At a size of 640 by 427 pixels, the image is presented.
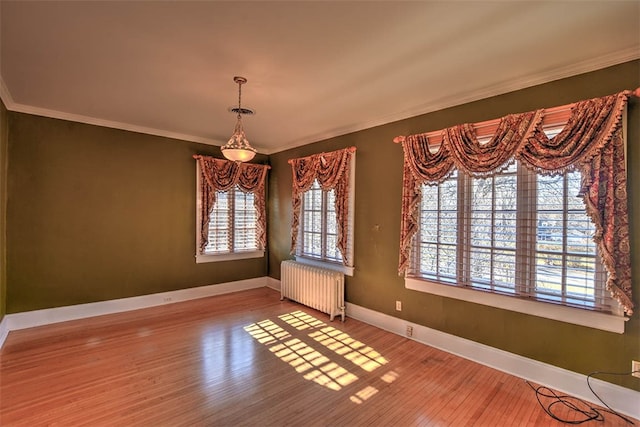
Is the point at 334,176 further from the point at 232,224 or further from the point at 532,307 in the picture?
the point at 532,307

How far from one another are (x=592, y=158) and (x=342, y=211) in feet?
9.05

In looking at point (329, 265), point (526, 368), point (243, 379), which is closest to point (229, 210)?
point (329, 265)

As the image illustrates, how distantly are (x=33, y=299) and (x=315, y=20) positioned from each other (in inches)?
188

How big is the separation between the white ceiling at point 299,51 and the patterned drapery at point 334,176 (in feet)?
2.84

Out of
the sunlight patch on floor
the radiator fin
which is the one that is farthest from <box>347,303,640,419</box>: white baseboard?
the sunlight patch on floor

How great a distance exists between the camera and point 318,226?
4996mm

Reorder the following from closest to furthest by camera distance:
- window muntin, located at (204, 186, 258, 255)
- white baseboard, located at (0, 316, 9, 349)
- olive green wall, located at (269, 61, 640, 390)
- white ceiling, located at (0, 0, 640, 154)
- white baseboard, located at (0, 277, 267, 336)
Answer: white ceiling, located at (0, 0, 640, 154) → olive green wall, located at (269, 61, 640, 390) → white baseboard, located at (0, 316, 9, 349) → white baseboard, located at (0, 277, 267, 336) → window muntin, located at (204, 186, 258, 255)

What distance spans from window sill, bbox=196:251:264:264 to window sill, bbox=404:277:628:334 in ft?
10.8

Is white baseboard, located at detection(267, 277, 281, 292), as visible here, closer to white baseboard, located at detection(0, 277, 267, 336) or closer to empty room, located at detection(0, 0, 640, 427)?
white baseboard, located at detection(0, 277, 267, 336)

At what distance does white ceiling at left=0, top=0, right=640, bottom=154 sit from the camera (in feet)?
6.25

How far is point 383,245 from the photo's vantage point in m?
3.98

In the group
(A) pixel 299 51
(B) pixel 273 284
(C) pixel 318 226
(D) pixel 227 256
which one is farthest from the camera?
(B) pixel 273 284

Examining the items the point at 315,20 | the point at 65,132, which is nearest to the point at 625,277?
the point at 315,20

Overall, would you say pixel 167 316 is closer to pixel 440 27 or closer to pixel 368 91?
pixel 368 91
